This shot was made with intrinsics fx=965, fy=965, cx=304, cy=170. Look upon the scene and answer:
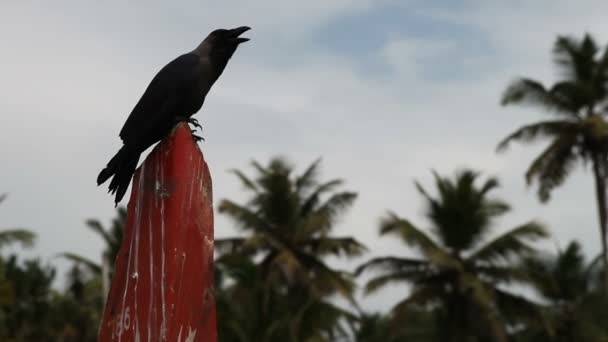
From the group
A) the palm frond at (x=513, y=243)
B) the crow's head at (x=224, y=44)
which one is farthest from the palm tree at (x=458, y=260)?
the crow's head at (x=224, y=44)

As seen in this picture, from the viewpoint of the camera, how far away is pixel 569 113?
29.4 metres

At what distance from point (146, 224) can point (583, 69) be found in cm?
2652

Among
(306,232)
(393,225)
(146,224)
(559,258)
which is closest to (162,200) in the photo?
(146,224)

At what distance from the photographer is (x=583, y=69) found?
96.1ft

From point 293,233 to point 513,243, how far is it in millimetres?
6620

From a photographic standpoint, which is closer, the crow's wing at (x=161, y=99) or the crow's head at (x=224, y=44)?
the crow's wing at (x=161, y=99)

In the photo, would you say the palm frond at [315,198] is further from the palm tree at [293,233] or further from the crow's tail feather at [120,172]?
the crow's tail feather at [120,172]

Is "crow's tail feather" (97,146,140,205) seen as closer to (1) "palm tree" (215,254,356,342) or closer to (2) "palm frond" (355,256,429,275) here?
(1) "palm tree" (215,254,356,342)

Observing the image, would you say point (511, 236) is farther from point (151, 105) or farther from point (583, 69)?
point (151, 105)

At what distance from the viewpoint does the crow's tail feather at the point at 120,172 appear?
190 inches

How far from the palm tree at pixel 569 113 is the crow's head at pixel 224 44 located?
2435 cm

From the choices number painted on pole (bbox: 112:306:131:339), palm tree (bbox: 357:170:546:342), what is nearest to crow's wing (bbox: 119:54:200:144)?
number painted on pole (bbox: 112:306:131:339)

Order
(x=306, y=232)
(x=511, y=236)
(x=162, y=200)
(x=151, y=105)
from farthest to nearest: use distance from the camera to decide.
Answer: (x=306, y=232) < (x=511, y=236) < (x=151, y=105) < (x=162, y=200)

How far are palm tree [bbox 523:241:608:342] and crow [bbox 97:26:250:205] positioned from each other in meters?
22.5
